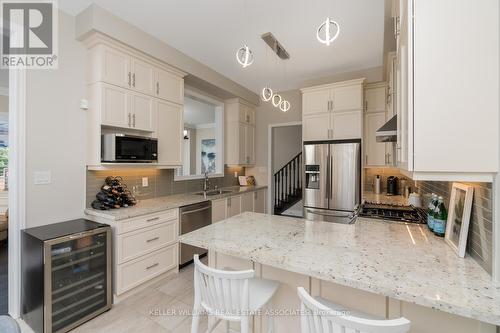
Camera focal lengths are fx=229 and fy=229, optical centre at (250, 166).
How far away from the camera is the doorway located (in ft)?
16.6

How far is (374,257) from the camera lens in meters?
1.24

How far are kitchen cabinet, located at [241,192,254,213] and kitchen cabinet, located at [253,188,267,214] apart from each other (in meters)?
0.16

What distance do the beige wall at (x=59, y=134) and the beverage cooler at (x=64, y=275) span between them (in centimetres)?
22

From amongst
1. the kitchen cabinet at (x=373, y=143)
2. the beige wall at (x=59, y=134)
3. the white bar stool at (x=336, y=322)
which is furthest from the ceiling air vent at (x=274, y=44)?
the white bar stool at (x=336, y=322)

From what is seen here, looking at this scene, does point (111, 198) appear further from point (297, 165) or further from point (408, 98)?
point (297, 165)

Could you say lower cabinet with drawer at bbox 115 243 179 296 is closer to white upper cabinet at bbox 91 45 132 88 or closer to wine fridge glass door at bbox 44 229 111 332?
wine fridge glass door at bbox 44 229 111 332

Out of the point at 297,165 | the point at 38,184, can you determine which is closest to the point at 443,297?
the point at 38,184

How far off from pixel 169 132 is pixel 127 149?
73 centimetres

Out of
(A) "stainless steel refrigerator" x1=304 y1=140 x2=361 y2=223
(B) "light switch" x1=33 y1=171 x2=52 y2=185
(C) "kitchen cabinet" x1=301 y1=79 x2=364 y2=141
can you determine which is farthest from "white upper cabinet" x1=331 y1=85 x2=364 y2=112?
(B) "light switch" x1=33 y1=171 x2=52 y2=185

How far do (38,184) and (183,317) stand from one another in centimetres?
185

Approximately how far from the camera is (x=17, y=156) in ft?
6.68

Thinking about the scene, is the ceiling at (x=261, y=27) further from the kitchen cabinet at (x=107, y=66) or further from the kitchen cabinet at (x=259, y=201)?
the kitchen cabinet at (x=259, y=201)

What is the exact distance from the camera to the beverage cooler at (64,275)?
1.82m

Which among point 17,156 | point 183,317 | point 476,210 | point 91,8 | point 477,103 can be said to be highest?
point 91,8
